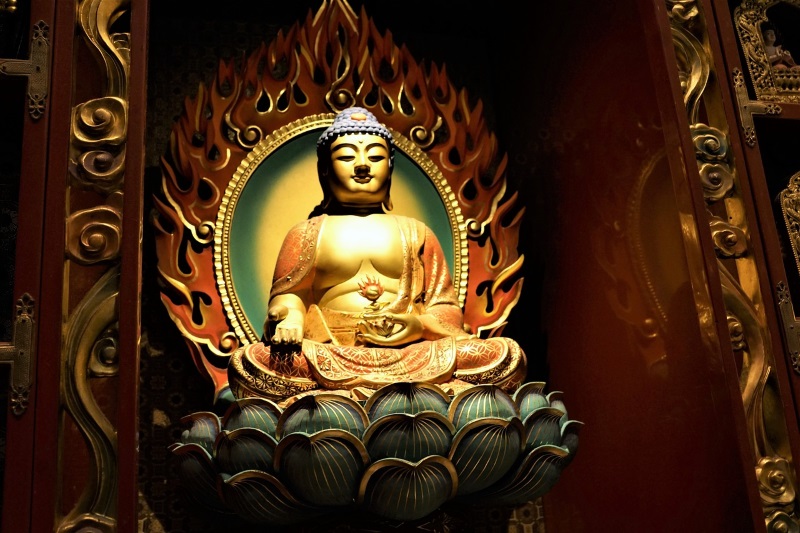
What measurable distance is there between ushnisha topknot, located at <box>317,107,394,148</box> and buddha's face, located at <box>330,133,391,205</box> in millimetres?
14

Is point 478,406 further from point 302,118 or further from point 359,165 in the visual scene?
point 302,118

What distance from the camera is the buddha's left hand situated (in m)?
2.32

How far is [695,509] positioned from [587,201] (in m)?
0.93

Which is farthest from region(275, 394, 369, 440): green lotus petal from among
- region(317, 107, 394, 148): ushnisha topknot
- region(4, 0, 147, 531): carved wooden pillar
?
region(317, 107, 394, 148): ushnisha topknot

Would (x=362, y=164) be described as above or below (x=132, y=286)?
above

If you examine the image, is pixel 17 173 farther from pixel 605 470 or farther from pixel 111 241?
pixel 605 470

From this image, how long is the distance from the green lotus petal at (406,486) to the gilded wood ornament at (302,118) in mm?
754

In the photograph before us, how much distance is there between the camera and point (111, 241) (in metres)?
1.93

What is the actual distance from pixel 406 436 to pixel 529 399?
36 centimetres

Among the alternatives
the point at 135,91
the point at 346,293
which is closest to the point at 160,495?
the point at 346,293

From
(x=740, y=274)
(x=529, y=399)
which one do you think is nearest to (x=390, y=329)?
(x=529, y=399)

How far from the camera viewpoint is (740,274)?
7.30 ft

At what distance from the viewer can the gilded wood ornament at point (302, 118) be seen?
2559mm

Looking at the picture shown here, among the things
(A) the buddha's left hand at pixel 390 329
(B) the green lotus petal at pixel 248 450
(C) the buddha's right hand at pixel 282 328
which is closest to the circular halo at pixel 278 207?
(C) the buddha's right hand at pixel 282 328
